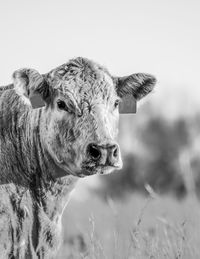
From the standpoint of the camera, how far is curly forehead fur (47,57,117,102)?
572 cm

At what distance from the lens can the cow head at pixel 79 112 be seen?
5145mm

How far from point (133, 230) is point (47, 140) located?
1.16m

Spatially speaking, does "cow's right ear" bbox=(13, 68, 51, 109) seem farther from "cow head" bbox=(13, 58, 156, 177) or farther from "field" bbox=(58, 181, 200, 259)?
"field" bbox=(58, 181, 200, 259)

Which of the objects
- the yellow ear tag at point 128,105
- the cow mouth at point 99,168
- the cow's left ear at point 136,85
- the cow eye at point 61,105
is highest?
the cow's left ear at point 136,85

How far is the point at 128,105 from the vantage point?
6465 millimetres

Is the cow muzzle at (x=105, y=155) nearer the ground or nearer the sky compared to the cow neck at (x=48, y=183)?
nearer the sky

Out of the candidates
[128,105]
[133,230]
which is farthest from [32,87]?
[133,230]

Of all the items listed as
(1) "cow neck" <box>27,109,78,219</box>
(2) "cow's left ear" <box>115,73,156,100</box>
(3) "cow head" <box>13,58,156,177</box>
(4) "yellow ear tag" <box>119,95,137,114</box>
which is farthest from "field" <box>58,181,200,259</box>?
(2) "cow's left ear" <box>115,73,156,100</box>

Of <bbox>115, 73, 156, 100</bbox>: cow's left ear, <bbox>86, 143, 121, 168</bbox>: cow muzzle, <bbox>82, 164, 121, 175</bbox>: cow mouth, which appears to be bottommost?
<bbox>82, 164, 121, 175</bbox>: cow mouth

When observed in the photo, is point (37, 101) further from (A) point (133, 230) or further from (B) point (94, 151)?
(A) point (133, 230)

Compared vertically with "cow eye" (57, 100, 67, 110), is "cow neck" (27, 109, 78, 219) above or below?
below

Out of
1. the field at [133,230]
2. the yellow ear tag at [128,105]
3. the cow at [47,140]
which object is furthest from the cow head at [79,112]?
the field at [133,230]

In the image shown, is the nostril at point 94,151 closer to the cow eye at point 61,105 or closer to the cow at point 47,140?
the cow at point 47,140

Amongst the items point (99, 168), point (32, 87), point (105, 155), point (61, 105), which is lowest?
point (99, 168)
